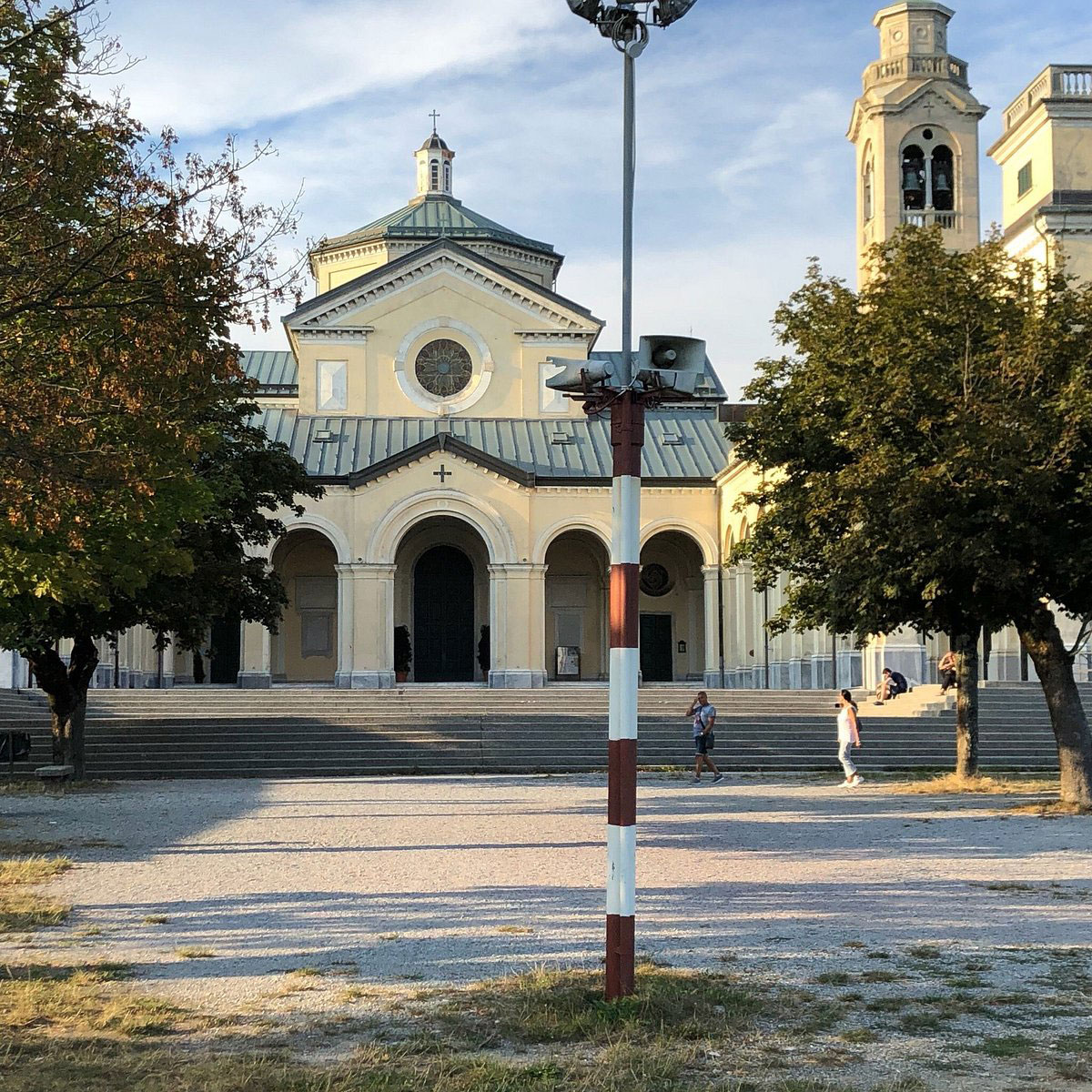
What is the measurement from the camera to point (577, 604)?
46.8 meters

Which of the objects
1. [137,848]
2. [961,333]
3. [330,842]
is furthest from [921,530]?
[137,848]

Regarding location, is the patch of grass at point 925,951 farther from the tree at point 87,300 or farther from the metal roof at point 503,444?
the metal roof at point 503,444

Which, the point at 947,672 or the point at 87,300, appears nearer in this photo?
the point at 87,300

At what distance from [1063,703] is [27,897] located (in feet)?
43.1

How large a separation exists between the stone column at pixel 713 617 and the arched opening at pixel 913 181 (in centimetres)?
1164

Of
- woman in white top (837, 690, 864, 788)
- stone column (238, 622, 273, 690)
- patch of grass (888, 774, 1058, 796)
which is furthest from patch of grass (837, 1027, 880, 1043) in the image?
stone column (238, 622, 273, 690)

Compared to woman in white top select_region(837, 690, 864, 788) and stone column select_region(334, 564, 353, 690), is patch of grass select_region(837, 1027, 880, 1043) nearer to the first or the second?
woman in white top select_region(837, 690, 864, 788)

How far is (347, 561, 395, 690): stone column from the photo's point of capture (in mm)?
41250

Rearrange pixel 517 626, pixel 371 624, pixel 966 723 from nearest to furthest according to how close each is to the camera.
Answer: pixel 966 723
pixel 371 624
pixel 517 626

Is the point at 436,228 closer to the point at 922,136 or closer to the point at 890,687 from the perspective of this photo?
the point at 922,136

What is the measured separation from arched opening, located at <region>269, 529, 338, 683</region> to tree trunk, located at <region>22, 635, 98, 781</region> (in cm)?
2003

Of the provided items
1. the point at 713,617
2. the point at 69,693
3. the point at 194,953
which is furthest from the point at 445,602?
the point at 194,953

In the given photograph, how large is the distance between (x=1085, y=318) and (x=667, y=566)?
94.2 ft

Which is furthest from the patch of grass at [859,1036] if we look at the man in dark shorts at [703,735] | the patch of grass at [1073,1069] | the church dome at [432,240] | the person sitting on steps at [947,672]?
the church dome at [432,240]
